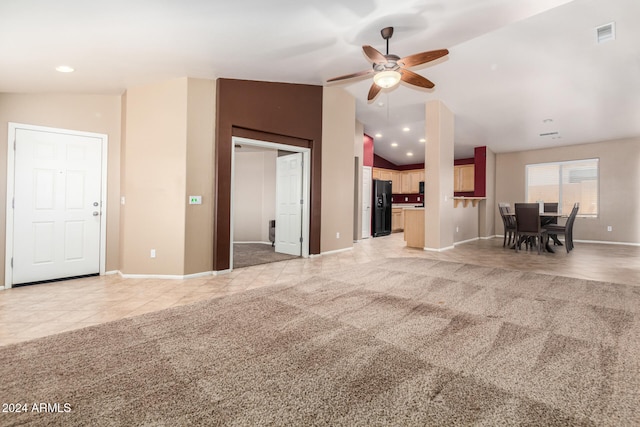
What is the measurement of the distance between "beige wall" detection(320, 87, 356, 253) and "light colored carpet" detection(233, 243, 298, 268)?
0.89 metres

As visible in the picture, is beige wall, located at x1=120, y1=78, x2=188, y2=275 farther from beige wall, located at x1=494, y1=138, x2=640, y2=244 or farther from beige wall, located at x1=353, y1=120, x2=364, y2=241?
beige wall, located at x1=494, y1=138, x2=640, y2=244

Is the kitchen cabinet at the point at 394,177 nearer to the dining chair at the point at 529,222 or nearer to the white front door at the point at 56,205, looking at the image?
the dining chair at the point at 529,222

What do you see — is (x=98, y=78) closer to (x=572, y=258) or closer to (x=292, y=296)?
(x=292, y=296)

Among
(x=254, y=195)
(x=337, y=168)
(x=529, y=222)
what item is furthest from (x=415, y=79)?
(x=254, y=195)

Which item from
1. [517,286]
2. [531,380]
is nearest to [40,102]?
[531,380]

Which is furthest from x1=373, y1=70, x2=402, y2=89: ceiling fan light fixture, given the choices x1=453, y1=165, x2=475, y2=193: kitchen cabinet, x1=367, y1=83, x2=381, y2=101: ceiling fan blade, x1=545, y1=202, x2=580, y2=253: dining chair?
x1=453, y1=165, x2=475, y2=193: kitchen cabinet

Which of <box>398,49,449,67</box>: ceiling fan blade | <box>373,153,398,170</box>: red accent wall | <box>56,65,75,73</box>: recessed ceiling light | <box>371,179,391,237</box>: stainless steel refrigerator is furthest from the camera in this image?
<box>373,153,398,170</box>: red accent wall

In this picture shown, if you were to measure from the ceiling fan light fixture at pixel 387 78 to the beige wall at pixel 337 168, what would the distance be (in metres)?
2.12

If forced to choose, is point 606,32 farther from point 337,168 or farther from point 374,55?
point 337,168

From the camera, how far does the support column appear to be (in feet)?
20.5

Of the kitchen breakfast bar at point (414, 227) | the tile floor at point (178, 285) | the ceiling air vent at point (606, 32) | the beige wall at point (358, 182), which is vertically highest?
the ceiling air vent at point (606, 32)

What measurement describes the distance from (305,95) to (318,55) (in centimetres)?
149

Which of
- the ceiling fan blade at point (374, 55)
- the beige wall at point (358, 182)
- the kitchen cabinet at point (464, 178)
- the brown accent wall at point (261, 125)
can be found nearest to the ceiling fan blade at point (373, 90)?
the ceiling fan blade at point (374, 55)

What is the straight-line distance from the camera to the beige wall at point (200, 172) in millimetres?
4027
